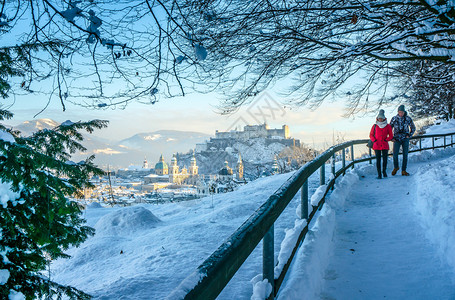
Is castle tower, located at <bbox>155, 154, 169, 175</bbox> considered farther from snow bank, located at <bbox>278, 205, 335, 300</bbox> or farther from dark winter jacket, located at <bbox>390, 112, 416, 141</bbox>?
snow bank, located at <bbox>278, 205, 335, 300</bbox>

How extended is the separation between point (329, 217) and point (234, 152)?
11723 cm

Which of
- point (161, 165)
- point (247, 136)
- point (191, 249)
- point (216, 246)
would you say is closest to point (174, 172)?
point (161, 165)

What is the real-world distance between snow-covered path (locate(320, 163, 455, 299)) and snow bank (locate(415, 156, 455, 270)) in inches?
4.3

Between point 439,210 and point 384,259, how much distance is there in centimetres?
146

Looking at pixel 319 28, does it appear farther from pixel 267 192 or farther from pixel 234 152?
pixel 234 152

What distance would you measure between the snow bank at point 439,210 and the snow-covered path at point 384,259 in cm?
11

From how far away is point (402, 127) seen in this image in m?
8.97

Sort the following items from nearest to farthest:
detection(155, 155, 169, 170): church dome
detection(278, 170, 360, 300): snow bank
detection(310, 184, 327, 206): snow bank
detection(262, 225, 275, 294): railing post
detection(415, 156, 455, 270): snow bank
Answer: detection(262, 225, 275, 294): railing post, detection(278, 170, 360, 300): snow bank, detection(415, 156, 455, 270): snow bank, detection(310, 184, 327, 206): snow bank, detection(155, 155, 169, 170): church dome

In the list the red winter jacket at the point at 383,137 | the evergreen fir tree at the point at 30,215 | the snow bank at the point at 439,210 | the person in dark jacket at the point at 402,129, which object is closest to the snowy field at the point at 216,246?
the snow bank at the point at 439,210

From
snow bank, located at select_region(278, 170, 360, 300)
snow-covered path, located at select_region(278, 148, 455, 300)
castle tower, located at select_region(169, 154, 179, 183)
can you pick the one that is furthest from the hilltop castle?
snow bank, located at select_region(278, 170, 360, 300)

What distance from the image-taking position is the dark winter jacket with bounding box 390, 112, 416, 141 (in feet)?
29.3

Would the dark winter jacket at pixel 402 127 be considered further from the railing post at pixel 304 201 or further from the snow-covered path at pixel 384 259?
the railing post at pixel 304 201

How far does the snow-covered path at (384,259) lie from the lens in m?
2.88

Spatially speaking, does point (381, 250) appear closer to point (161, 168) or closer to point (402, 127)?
point (402, 127)
